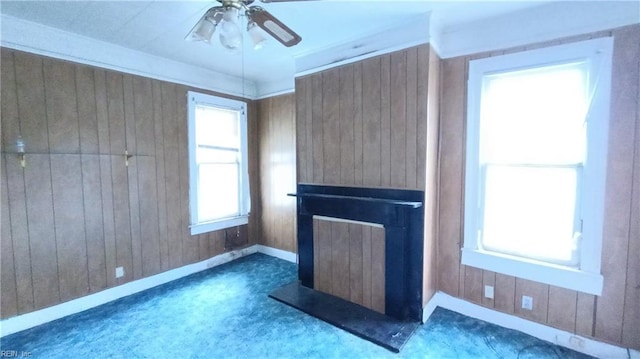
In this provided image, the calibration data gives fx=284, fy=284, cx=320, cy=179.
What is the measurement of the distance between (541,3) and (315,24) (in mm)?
1652

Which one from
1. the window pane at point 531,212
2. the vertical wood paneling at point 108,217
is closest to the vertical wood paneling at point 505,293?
the window pane at point 531,212

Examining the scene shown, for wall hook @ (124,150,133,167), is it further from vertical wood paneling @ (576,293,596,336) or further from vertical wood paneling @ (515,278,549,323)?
vertical wood paneling @ (576,293,596,336)

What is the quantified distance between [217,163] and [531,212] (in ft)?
11.2

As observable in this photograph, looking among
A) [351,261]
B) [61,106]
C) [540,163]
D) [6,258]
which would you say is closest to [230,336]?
[351,261]

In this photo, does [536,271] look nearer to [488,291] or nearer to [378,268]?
[488,291]

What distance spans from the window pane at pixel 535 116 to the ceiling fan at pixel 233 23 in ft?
5.68

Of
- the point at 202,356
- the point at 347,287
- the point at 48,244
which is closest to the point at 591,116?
the point at 347,287

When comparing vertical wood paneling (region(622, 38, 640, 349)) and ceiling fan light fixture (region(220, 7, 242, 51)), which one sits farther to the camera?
vertical wood paneling (region(622, 38, 640, 349))

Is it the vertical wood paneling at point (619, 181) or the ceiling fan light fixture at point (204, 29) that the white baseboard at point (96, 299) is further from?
the vertical wood paneling at point (619, 181)

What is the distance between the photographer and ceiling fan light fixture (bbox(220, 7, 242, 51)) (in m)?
1.54

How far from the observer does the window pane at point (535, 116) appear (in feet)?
6.68

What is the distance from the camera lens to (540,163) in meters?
2.16

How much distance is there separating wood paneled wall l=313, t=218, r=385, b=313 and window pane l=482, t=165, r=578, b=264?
954mm

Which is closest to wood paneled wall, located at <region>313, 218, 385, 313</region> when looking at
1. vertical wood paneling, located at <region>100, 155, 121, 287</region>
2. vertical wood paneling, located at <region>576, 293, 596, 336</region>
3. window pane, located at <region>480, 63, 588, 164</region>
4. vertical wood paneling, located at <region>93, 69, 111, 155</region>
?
window pane, located at <region>480, 63, 588, 164</region>
